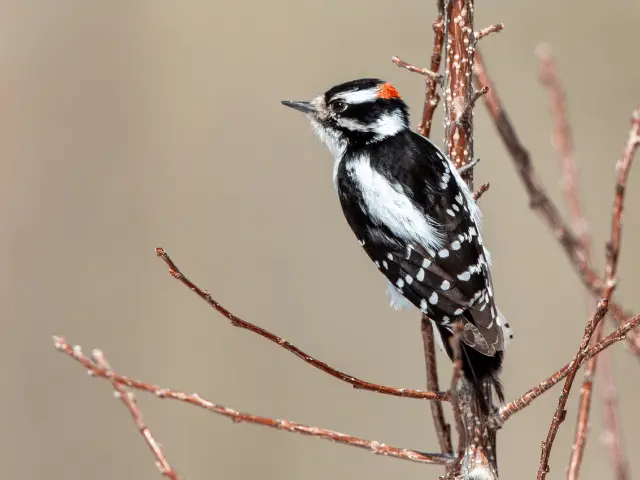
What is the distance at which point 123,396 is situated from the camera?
6.40 ft

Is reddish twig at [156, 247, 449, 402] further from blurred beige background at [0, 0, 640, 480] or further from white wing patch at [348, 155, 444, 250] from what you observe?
blurred beige background at [0, 0, 640, 480]

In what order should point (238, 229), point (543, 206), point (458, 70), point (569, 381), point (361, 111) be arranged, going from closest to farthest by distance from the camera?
point (543, 206) < point (569, 381) < point (458, 70) < point (361, 111) < point (238, 229)

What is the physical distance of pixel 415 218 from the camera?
271 centimetres

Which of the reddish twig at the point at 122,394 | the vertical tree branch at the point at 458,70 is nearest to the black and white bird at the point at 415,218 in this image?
the vertical tree branch at the point at 458,70

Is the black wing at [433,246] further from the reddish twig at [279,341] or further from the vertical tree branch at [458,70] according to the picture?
the reddish twig at [279,341]

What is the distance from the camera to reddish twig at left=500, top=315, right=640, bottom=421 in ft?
5.41

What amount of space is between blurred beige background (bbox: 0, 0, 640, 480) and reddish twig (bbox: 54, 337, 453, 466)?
10.2 feet

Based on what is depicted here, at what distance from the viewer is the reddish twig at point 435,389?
2176mm

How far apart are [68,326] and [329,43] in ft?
9.11

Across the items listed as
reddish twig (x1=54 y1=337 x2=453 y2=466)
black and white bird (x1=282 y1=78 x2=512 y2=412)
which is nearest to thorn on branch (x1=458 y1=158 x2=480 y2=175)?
black and white bird (x1=282 y1=78 x2=512 y2=412)

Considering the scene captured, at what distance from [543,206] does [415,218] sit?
1.20 meters

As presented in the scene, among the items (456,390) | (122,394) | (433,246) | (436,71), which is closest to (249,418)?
(122,394)

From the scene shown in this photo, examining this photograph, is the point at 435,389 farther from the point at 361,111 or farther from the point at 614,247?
the point at 361,111

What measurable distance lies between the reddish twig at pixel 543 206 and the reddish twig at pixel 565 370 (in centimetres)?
Answer: 16
